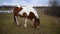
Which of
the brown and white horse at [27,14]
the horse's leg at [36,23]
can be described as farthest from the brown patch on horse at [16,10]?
the horse's leg at [36,23]

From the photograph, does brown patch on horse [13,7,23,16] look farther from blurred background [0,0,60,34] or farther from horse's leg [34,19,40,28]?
horse's leg [34,19,40,28]

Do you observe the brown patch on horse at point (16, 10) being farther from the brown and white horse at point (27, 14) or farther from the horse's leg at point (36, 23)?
the horse's leg at point (36, 23)

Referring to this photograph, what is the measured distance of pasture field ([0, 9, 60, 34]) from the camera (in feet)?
6.71

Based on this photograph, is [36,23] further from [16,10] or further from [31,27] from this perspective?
[16,10]

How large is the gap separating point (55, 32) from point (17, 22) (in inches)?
13.3

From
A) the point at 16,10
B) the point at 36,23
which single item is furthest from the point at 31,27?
the point at 16,10

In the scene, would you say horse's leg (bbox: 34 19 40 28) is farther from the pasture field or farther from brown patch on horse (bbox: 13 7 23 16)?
brown patch on horse (bbox: 13 7 23 16)

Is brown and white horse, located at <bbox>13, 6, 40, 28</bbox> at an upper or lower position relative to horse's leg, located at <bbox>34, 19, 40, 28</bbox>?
upper

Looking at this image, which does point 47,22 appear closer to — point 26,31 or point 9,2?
point 26,31

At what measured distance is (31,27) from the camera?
6.78 feet

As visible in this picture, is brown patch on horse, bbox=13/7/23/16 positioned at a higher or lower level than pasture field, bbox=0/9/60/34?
higher

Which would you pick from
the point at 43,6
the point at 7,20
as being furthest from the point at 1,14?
the point at 43,6

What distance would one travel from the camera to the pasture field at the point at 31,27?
204 cm

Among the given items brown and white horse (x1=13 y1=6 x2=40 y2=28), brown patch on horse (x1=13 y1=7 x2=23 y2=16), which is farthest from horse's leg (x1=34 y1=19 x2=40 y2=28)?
brown patch on horse (x1=13 y1=7 x2=23 y2=16)
